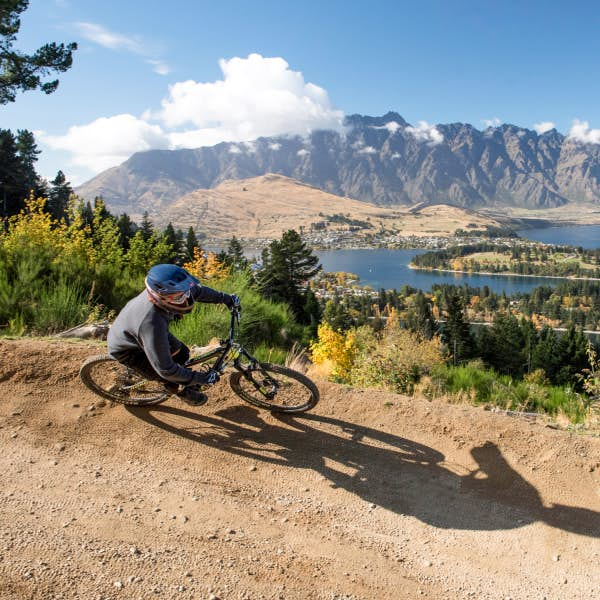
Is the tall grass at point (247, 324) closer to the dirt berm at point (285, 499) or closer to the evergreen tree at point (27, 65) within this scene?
the dirt berm at point (285, 499)

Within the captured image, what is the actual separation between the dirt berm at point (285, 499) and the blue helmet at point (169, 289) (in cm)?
179

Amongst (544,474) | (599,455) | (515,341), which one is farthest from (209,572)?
(515,341)

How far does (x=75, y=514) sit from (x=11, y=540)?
52 cm

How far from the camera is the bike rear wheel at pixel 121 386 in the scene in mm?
5785

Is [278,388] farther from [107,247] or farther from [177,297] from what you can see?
[107,247]

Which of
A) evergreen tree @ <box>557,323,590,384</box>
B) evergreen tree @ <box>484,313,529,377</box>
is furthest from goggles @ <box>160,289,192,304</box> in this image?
evergreen tree @ <box>484,313,529,377</box>

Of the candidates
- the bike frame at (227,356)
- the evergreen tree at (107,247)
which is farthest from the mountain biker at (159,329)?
the evergreen tree at (107,247)

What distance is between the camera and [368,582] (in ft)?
12.3

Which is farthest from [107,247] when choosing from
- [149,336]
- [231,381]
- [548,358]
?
[548,358]

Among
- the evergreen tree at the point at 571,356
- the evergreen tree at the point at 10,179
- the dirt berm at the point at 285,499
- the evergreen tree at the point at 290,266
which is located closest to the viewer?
the dirt berm at the point at 285,499

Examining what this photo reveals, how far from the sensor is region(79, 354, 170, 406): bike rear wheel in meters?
5.79

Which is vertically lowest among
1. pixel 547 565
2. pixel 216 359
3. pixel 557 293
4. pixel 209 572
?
pixel 557 293

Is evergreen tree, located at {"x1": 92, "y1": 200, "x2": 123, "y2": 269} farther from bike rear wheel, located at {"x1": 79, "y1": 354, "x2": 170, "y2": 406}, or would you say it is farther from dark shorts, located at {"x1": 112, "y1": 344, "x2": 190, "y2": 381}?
dark shorts, located at {"x1": 112, "y1": 344, "x2": 190, "y2": 381}

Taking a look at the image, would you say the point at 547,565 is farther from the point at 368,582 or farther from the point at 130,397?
the point at 130,397
